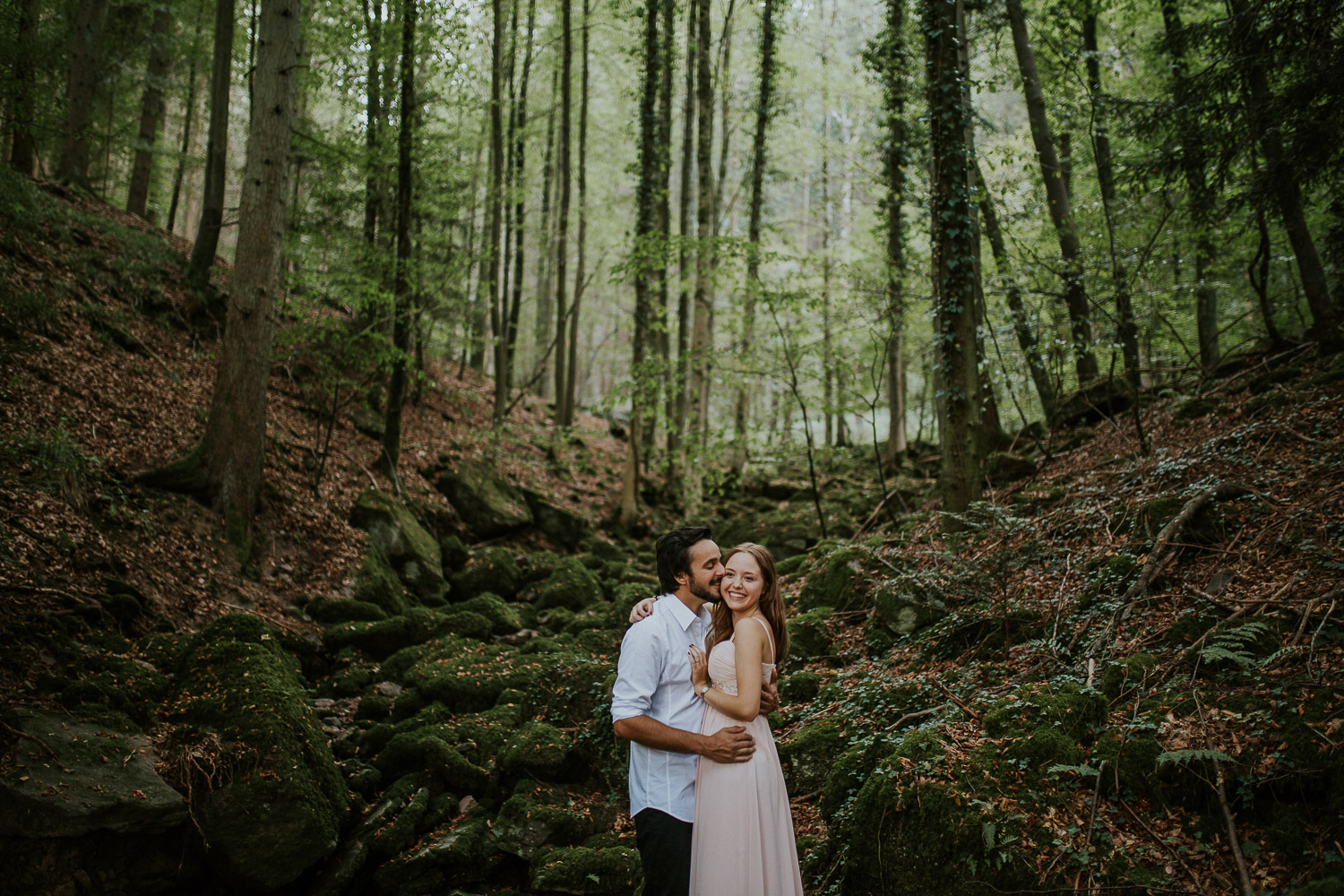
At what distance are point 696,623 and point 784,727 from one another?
96.7 inches

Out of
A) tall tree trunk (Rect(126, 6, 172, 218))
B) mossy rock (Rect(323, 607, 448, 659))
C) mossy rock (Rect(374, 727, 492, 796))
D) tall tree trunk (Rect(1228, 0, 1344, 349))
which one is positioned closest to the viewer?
mossy rock (Rect(374, 727, 492, 796))

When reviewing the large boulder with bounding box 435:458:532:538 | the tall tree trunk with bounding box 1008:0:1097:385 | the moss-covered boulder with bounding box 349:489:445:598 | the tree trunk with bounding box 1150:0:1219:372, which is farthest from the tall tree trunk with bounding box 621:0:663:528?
the tree trunk with bounding box 1150:0:1219:372

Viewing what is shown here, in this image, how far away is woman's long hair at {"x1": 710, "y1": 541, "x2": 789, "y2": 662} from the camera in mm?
3135

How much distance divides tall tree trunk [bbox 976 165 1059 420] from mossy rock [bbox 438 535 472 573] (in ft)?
27.5

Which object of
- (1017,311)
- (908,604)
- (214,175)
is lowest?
(908,604)

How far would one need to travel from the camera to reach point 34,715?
423 centimetres

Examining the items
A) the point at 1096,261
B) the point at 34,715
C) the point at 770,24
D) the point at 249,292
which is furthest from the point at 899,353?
the point at 34,715

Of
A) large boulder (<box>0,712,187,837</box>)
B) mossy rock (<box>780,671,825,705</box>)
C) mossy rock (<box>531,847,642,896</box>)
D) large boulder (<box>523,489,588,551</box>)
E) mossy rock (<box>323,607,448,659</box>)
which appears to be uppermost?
large boulder (<box>523,489,588,551</box>)

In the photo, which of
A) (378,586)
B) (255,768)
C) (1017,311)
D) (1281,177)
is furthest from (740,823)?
(1017,311)

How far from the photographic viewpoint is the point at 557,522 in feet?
42.5

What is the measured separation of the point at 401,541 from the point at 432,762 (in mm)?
5074

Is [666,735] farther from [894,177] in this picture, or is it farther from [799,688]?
[894,177]

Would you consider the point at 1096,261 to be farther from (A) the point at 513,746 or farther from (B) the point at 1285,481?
(A) the point at 513,746

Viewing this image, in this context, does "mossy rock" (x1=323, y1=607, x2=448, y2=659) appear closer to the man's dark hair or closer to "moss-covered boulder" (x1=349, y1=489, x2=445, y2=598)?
"moss-covered boulder" (x1=349, y1=489, x2=445, y2=598)
